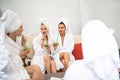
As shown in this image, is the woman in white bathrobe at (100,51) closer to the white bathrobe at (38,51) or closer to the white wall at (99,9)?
the white bathrobe at (38,51)

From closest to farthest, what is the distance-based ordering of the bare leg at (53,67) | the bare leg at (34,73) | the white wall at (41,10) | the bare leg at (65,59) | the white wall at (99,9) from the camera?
the bare leg at (34,73)
the bare leg at (53,67)
the bare leg at (65,59)
the white wall at (41,10)
the white wall at (99,9)

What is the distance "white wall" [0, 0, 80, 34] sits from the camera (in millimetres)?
4191

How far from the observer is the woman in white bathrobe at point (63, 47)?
134 inches

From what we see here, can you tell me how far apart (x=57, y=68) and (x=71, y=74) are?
1.81 metres

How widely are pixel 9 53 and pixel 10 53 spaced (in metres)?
0.08

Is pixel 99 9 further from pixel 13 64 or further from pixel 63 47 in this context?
pixel 13 64

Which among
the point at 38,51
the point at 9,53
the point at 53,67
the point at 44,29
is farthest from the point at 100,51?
the point at 44,29

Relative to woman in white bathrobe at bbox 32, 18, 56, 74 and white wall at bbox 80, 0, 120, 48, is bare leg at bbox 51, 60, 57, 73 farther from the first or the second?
white wall at bbox 80, 0, 120, 48

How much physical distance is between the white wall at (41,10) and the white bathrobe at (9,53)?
1927 millimetres

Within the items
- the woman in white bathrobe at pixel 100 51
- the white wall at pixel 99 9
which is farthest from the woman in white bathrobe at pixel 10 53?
the white wall at pixel 99 9

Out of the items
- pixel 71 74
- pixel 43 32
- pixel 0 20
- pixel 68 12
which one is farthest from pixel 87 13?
pixel 71 74

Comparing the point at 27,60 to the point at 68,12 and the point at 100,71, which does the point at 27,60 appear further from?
the point at 100,71

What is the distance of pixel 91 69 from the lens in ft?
4.74

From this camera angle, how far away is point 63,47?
361 centimetres
